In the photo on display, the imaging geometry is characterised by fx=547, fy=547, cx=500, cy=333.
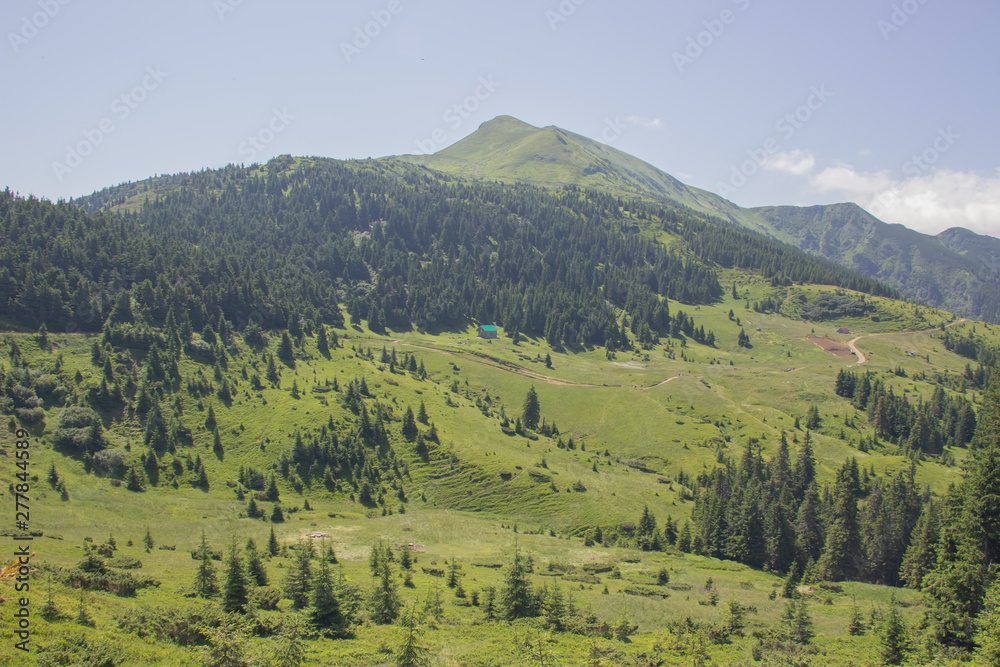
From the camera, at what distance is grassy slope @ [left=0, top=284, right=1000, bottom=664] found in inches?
2057

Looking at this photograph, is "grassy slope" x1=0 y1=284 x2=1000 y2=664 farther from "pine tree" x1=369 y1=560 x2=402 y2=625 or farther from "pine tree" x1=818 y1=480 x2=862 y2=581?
"pine tree" x1=818 y1=480 x2=862 y2=581

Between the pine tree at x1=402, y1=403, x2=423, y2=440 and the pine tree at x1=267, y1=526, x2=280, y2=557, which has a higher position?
the pine tree at x1=402, y1=403, x2=423, y2=440

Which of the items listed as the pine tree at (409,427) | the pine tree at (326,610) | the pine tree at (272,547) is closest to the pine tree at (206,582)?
the pine tree at (326,610)

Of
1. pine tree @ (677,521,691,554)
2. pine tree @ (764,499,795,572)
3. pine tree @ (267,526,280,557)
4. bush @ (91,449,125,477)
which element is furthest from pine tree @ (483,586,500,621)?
bush @ (91,449,125,477)

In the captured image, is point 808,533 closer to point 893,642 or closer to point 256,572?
point 893,642

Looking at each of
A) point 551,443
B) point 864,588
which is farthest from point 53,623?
point 551,443

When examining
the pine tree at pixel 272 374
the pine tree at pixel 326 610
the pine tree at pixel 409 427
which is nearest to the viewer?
the pine tree at pixel 326 610

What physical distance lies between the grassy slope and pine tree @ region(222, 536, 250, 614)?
4730mm

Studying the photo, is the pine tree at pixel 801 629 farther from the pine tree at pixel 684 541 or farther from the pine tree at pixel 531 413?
the pine tree at pixel 531 413

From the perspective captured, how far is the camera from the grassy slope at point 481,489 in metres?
52.2

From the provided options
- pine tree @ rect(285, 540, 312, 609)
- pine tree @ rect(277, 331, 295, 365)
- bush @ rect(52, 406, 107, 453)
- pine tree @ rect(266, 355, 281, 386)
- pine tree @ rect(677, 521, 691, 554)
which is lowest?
pine tree @ rect(677, 521, 691, 554)

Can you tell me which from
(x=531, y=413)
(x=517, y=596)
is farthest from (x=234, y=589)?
(x=531, y=413)

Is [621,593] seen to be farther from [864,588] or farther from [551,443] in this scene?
[551,443]

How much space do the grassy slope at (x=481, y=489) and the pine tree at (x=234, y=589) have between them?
4730 millimetres
